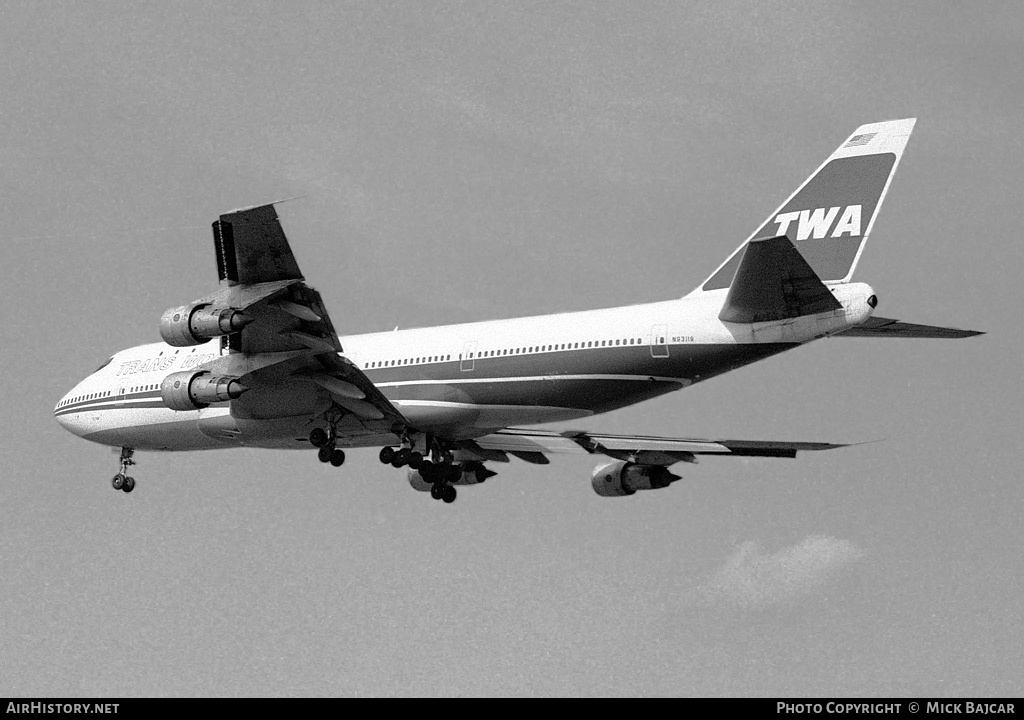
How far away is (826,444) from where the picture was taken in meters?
33.0

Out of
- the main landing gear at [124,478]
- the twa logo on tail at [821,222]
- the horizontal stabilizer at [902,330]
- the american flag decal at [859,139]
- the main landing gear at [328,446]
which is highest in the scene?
the american flag decal at [859,139]

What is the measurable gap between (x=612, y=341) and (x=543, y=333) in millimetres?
1703

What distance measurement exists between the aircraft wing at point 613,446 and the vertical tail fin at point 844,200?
21.6 ft

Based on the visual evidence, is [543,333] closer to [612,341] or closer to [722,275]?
[612,341]

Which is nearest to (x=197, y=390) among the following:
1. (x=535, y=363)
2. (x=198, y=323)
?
(x=198, y=323)

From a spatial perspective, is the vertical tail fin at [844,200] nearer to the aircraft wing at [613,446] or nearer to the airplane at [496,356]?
the airplane at [496,356]

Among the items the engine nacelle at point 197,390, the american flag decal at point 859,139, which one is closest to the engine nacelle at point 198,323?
the engine nacelle at point 197,390

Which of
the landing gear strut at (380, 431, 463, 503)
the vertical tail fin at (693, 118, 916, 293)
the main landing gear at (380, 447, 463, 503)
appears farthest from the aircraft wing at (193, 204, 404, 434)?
the vertical tail fin at (693, 118, 916, 293)

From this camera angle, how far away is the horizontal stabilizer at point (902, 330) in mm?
28703

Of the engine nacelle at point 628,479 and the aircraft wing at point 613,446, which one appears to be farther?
Answer: the engine nacelle at point 628,479

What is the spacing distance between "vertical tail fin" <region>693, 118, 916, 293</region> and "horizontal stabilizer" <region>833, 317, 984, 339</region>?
99cm

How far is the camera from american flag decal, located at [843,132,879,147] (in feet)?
97.5

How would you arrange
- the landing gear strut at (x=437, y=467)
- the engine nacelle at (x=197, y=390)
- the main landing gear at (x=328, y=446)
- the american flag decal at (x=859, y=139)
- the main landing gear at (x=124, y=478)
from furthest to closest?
the main landing gear at (x=124, y=478), the landing gear strut at (x=437, y=467), the main landing gear at (x=328, y=446), the engine nacelle at (x=197, y=390), the american flag decal at (x=859, y=139)
